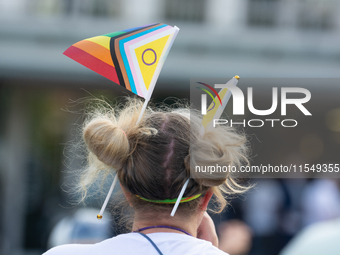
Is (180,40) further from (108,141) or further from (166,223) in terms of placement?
(166,223)

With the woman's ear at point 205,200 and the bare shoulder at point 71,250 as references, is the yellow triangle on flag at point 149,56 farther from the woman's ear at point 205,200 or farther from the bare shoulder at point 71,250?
the bare shoulder at point 71,250

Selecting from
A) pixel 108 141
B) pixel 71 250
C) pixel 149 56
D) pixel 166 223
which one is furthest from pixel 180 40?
pixel 71 250

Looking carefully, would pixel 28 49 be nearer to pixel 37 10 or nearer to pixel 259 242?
pixel 37 10

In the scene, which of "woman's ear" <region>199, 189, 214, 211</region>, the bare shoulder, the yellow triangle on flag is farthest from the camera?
the yellow triangle on flag

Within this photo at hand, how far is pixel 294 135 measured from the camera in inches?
108

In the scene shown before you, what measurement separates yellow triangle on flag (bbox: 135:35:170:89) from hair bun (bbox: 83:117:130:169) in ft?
0.92

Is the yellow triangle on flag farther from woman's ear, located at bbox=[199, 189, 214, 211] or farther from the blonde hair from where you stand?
woman's ear, located at bbox=[199, 189, 214, 211]

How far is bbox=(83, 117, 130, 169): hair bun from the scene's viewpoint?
1.24 meters

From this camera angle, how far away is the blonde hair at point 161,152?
1.21 metres

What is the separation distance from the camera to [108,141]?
49.6 inches

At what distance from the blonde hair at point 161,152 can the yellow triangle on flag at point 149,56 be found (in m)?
0.22

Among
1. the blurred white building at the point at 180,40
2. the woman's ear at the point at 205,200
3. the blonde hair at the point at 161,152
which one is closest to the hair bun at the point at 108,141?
the blonde hair at the point at 161,152

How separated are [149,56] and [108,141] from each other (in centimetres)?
43

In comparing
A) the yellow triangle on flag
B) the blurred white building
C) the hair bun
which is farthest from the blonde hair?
the blurred white building
